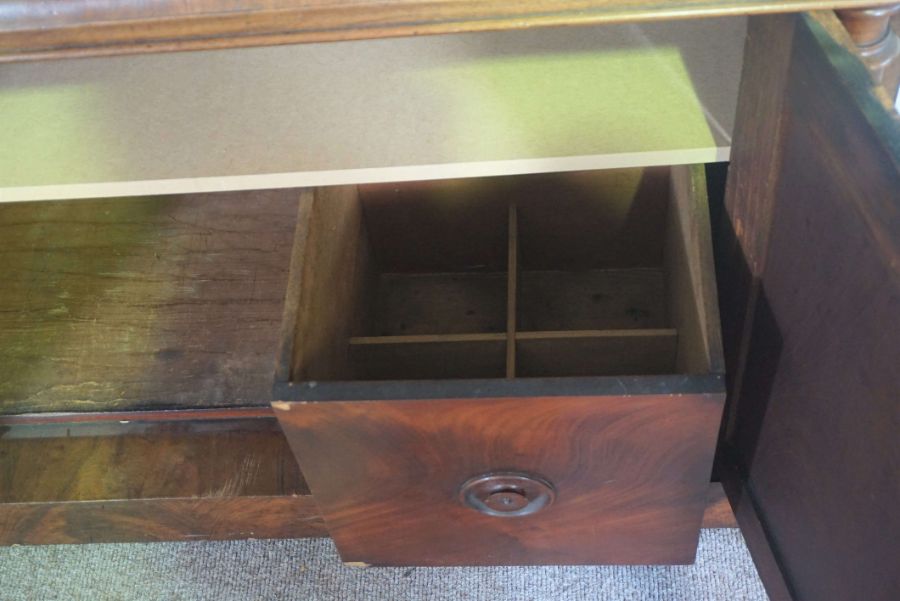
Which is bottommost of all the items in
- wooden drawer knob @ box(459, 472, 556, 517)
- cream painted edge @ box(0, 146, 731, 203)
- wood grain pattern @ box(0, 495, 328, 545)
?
wood grain pattern @ box(0, 495, 328, 545)

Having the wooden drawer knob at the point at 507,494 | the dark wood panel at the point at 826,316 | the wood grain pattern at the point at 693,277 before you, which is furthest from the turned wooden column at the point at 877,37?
the wooden drawer knob at the point at 507,494

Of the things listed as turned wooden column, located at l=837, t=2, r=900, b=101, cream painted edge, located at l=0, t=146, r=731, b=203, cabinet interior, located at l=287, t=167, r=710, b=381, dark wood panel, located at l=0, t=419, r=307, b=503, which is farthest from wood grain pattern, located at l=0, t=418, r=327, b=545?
turned wooden column, located at l=837, t=2, r=900, b=101

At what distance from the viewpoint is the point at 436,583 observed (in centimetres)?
82

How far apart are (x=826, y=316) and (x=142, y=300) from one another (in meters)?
0.61

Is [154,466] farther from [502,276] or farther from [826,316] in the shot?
[826,316]

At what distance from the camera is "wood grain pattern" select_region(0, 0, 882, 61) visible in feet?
1.29

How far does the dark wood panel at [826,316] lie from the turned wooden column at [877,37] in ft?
0.06

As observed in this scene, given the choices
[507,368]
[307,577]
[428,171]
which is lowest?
[307,577]

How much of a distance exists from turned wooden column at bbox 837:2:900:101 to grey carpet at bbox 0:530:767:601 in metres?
0.51

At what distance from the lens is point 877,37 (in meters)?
0.43

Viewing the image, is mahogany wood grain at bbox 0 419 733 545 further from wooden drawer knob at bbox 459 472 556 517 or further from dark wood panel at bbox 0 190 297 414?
wooden drawer knob at bbox 459 472 556 517

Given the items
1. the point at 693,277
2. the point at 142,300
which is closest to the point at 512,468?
the point at 693,277

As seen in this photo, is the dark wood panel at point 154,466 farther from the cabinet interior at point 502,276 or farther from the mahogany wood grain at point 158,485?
the cabinet interior at point 502,276

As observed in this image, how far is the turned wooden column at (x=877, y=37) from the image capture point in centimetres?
41
